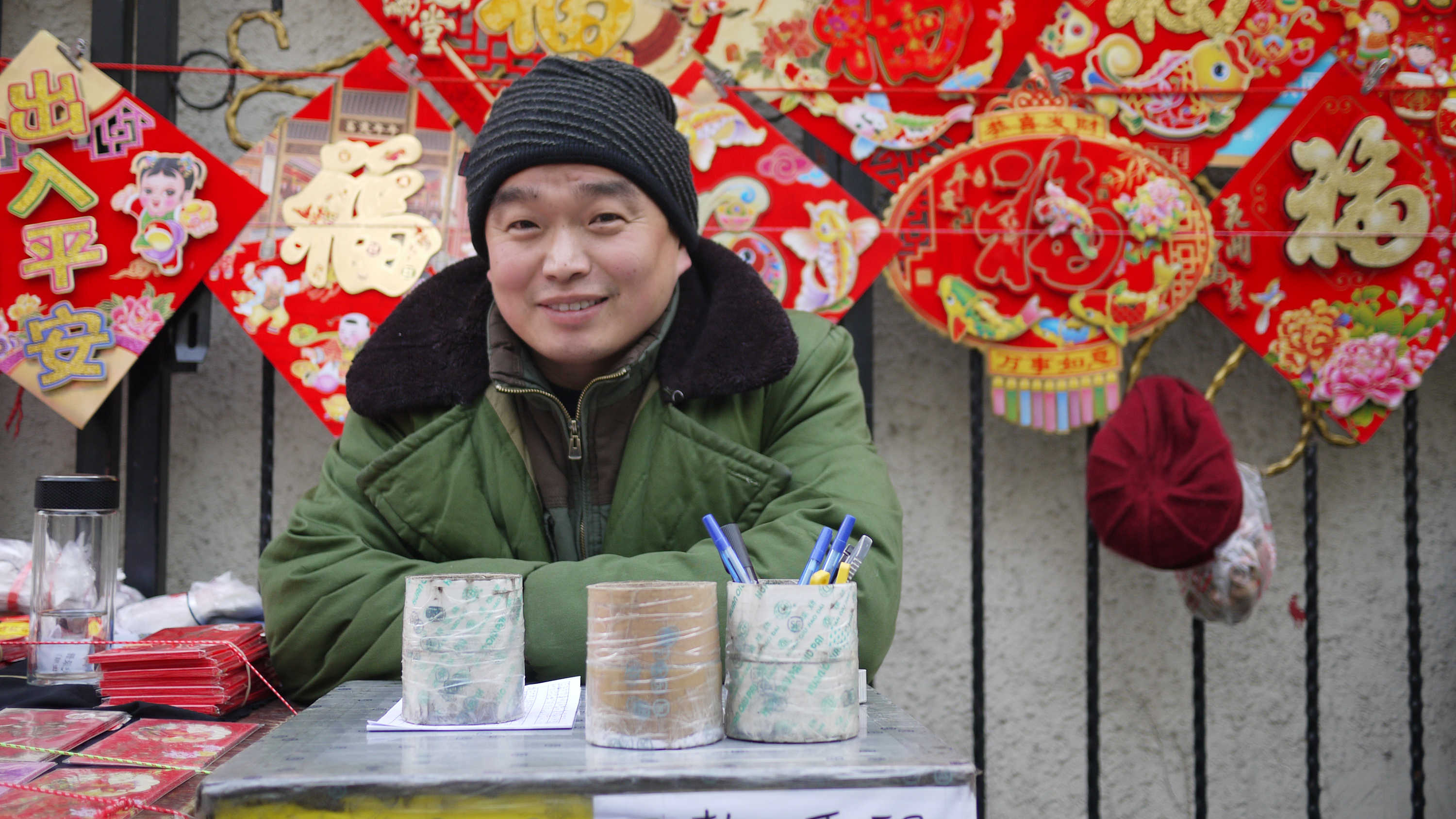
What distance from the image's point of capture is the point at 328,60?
2.24m

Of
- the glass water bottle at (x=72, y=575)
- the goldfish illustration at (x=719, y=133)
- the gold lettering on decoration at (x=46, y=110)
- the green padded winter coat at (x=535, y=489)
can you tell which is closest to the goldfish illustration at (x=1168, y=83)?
the goldfish illustration at (x=719, y=133)

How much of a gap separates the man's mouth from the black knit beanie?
0.17m

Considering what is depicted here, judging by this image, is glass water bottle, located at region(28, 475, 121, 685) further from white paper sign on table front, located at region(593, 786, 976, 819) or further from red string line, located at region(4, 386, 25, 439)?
white paper sign on table front, located at region(593, 786, 976, 819)

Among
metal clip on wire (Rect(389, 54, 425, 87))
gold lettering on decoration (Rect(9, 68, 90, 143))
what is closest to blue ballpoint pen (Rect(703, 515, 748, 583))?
metal clip on wire (Rect(389, 54, 425, 87))

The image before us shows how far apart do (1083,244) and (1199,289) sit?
0.83 feet

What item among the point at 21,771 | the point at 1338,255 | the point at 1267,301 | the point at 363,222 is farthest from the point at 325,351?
the point at 1338,255

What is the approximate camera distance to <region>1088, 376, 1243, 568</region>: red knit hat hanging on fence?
1.75 m

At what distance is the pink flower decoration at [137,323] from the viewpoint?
197 cm

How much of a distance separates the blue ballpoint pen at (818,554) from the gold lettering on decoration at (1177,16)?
152cm

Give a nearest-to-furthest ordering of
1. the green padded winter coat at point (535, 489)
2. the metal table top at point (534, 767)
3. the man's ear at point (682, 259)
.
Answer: the metal table top at point (534, 767), the green padded winter coat at point (535, 489), the man's ear at point (682, 259)

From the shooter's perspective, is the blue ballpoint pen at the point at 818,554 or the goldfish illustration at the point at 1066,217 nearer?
the blue ballpoint pen at the point at 818,554

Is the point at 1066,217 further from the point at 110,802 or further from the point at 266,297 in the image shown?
the point at 110,802

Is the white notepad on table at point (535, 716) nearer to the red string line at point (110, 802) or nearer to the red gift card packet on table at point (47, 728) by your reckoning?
the red string line at point (110, 802)

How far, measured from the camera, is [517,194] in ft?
4.54
